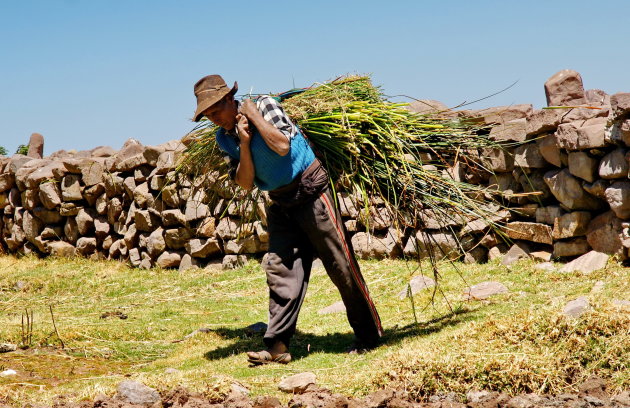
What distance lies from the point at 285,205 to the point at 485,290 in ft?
6.92

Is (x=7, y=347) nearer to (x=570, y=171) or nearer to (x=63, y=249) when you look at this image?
(x=570, y=171)

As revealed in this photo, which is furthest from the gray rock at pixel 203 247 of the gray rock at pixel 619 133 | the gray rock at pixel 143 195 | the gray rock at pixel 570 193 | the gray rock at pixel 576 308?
the gray rock at pixel 576 308

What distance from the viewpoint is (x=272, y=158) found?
187 inches

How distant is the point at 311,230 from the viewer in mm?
4977

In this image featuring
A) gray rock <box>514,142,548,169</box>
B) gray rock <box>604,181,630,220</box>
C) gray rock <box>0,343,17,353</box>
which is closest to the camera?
gray rock <box>0,343,17,353</box>

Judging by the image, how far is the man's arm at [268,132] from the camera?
15.0 feet

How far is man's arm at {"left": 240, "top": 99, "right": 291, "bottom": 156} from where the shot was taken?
457 centimetres

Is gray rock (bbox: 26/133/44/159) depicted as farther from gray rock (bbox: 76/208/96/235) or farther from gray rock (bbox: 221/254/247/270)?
gray rock (bbox: 221/254/247/270)

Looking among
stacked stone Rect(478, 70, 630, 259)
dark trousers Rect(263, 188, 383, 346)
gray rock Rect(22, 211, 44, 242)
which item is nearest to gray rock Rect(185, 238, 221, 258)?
gray rock Rect(22, 211, 44, 242)

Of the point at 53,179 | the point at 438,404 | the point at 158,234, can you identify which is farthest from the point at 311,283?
the point at 53,179

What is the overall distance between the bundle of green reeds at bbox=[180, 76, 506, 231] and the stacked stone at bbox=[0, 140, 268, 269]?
3905mm

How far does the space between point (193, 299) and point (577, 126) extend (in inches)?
167

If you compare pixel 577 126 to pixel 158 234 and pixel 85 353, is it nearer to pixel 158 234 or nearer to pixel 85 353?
pixel 85 353

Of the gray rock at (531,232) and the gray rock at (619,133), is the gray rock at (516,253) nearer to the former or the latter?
the gray rock at (531,232)
